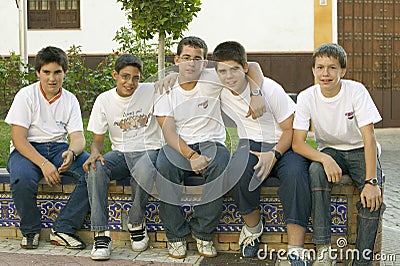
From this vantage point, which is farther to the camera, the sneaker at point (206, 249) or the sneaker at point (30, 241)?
the sneaker at point (30, 241)

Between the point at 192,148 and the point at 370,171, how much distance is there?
1.21 metres

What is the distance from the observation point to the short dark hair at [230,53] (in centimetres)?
463

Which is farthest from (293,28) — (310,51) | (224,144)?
(224,144)

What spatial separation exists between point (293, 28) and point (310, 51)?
560 millimetres

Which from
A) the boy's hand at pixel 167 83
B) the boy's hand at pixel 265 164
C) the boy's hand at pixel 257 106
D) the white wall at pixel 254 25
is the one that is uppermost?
the white wall at pixel 254 25

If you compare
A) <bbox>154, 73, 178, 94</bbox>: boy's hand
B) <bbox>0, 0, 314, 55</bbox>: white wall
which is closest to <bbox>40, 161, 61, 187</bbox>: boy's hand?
<bbox>154, 73, 178, 94</bbox>: boy's hand

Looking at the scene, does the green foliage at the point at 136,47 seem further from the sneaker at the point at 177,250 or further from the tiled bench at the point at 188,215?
the sneaker at the point at 177,250

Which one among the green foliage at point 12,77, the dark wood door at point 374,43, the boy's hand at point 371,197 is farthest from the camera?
the dark wood door at point 374,43

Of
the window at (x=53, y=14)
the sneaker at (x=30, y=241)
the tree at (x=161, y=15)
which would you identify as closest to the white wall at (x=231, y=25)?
the window at (x=53, y=14)

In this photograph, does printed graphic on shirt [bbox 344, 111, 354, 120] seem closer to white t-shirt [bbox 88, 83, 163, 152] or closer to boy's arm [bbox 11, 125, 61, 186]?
white t-shirt [bbox 88, 83, 163, 152]

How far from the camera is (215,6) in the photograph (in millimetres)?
13570

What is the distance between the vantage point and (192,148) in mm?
4734

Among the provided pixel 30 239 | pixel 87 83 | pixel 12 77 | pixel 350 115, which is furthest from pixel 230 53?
pixel 12 77

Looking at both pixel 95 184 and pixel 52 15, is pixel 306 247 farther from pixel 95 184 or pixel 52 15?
pixel 52 15
